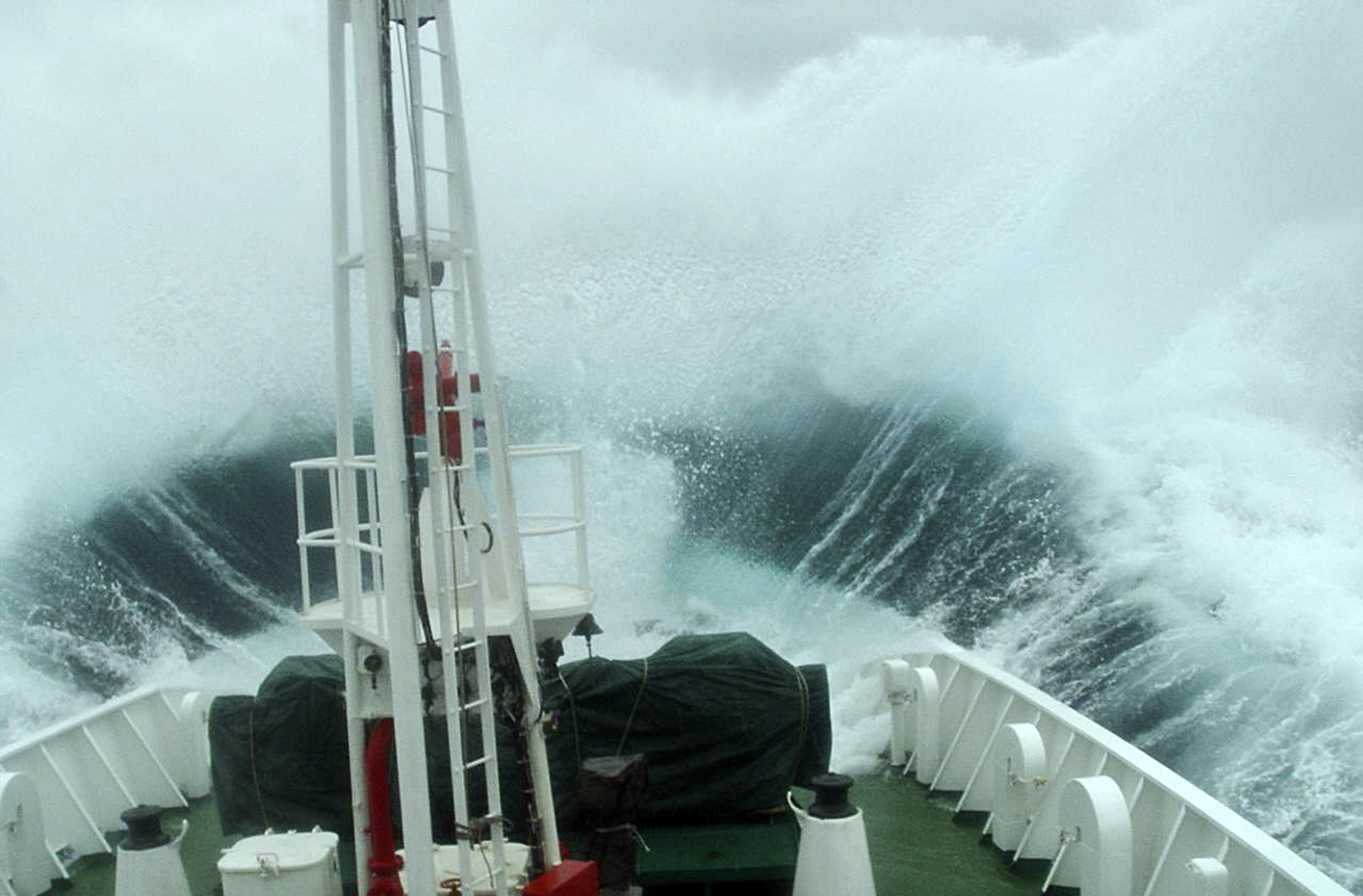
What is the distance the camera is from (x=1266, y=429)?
20.3 metres

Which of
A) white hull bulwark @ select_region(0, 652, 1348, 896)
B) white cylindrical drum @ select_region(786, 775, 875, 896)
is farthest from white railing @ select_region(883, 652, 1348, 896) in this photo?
white cylindrical drum @ select_region(786, 775, 875, 896)

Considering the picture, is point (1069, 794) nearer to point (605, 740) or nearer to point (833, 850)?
point (833, 850)

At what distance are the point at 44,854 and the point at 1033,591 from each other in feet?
45.5

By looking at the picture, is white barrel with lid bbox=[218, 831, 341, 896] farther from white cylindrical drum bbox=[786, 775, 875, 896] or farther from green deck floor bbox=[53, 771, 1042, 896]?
white cylindrical drum bbox=[786, 775, 875, 896]

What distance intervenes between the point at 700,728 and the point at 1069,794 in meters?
1.81

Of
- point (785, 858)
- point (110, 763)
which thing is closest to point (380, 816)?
point (785, 858)

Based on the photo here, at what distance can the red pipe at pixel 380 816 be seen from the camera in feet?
15.8

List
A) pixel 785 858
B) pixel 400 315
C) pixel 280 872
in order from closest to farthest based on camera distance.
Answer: pixel 400 315 < pixel 280 872 < pixel 785 858

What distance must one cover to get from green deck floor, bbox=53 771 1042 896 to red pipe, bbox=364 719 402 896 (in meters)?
1.30

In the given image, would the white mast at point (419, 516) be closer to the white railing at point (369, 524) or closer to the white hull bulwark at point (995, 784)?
the white railing at point (369, 524)

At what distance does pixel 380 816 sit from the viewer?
487 cm

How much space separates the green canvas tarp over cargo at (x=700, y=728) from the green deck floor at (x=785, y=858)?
0.61 feet

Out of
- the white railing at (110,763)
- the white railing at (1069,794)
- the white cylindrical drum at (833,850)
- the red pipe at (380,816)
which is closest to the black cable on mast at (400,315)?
the red pipe at (380,816)

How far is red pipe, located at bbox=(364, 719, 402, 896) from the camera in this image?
4816 mm
